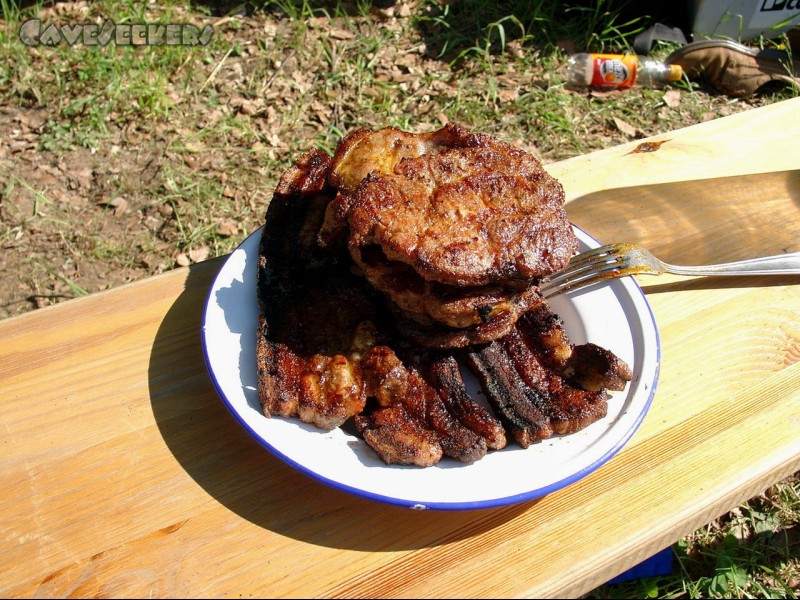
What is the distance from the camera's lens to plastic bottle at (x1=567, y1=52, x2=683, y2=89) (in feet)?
13.1

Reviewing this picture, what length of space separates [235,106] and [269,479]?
2.87 metres

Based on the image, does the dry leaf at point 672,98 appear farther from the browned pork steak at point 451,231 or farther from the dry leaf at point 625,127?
the browned pork steak at point 451,231

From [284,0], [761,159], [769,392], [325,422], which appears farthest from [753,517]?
[284,0]

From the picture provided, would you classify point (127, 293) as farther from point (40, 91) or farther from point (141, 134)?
point (40, 91)

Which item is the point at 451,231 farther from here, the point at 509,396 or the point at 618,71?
the point at 618,71

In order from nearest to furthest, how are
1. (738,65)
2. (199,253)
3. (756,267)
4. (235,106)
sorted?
(756,267) < (199,253) < (235,106) < (738,65)

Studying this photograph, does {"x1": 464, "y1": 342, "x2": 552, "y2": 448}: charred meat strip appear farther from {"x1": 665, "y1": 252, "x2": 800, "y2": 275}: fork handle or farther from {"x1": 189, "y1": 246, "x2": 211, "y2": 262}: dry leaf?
{"x1": 189, "y1": 246, "x2": 211, "y2": 262}: dry leaf

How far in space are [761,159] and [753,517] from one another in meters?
1.35

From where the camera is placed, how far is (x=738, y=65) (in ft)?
13.1

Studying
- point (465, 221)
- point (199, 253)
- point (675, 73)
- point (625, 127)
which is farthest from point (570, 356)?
point (675, 73)

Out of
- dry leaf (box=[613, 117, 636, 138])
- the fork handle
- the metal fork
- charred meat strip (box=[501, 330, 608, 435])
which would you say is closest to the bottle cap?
dry leaf (box=[613, 117, 636, 138])

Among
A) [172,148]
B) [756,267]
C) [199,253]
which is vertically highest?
[756,267]

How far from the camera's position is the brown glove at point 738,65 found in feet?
13.1

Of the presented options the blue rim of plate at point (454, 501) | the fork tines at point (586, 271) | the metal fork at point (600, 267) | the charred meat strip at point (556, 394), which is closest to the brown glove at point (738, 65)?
the metal fork at point (600, 267)
